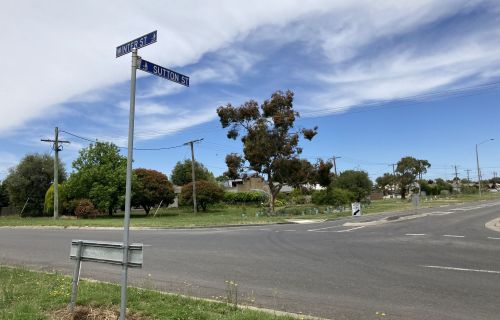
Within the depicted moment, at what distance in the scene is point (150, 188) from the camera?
53.8 m

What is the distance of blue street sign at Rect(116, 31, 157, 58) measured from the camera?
17.6ft

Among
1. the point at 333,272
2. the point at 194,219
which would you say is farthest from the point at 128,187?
the point at 194,219

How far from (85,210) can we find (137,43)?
4189 centimetres

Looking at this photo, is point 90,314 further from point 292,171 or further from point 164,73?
point 292,171

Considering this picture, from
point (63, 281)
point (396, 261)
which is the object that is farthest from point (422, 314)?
point (63, 281)

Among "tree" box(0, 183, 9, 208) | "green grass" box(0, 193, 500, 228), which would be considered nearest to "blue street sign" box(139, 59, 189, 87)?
"green grass" box(0, 193, 500, 228)

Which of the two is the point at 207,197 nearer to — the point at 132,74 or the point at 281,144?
the point at 281,144

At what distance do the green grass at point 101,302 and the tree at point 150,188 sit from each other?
145 feet

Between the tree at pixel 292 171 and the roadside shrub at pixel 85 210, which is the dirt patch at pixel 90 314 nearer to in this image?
the tree at pixel 292 171

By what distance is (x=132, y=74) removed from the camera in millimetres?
5383

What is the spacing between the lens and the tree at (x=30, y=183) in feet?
185

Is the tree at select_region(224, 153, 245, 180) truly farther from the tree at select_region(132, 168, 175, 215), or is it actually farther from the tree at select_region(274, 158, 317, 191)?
the tree at select_region(132, 168, 175, 215)

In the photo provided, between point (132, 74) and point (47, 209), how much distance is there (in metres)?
49.5

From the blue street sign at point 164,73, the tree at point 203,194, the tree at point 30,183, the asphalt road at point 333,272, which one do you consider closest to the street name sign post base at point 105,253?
the blue street sign at point 164,73
